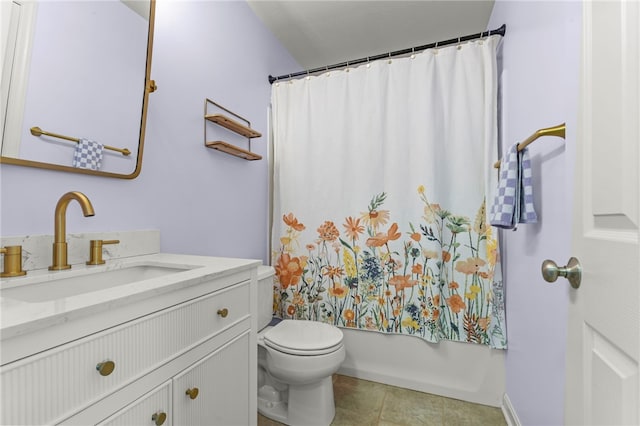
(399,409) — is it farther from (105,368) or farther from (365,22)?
(365,22)

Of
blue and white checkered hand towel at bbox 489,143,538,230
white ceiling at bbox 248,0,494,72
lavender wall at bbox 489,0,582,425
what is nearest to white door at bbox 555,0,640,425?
lavender wall at bbox 489,0,582,425

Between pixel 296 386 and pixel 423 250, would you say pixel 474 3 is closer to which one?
pixel 423 250

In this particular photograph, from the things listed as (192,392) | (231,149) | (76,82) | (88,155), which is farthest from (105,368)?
(231,149)

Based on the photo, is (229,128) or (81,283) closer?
(81,283)

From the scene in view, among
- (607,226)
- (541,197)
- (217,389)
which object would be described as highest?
(541,197)

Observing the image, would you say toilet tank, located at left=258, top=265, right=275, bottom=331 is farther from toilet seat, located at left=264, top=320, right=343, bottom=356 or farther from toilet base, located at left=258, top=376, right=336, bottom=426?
toilet base, located at left=258, top=376, right=336, bottom=426

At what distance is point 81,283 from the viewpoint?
0.95 m

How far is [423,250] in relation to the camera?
1805 mm

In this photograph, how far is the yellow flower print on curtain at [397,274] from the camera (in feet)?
5.60

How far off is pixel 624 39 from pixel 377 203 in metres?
1.48

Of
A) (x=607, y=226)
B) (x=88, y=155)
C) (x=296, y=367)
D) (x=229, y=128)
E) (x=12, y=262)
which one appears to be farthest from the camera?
(x=229, y=128)

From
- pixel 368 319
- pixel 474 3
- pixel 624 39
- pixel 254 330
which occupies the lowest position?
pixel 368 319

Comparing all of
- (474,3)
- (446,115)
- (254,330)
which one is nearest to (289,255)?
(254,330)

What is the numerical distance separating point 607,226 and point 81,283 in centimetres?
136
